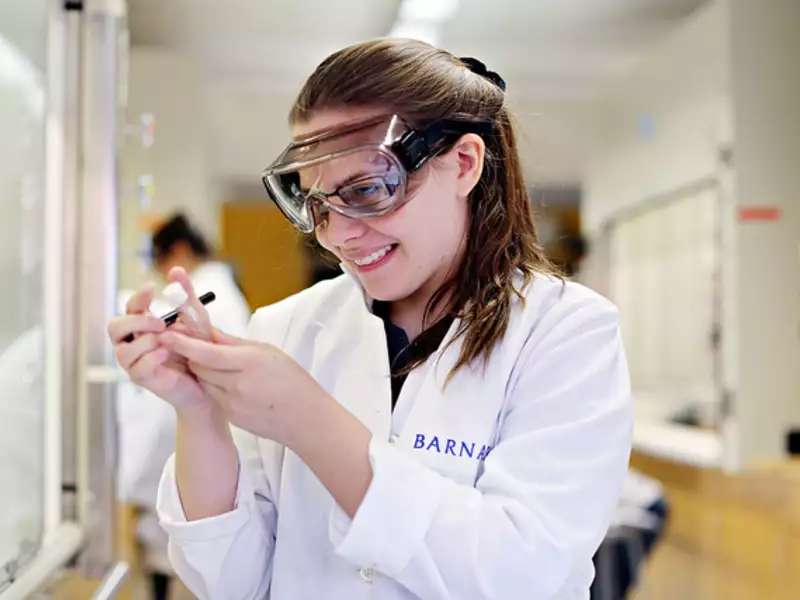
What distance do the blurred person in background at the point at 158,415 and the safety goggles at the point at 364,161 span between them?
1.45m

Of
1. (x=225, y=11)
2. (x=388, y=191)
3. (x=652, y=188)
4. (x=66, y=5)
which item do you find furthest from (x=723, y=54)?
(x=388, y=191)

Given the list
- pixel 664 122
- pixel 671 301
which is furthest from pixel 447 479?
pixel 671 301

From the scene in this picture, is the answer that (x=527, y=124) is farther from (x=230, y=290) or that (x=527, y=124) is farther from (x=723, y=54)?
(x=723, y=54)

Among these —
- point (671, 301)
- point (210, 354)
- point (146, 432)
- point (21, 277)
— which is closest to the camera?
point (210, 354)

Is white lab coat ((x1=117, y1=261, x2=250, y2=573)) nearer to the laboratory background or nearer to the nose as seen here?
the laboratory background

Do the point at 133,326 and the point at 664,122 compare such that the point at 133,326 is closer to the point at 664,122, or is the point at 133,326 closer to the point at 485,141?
the point at 485,141

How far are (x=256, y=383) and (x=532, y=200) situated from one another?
43cm

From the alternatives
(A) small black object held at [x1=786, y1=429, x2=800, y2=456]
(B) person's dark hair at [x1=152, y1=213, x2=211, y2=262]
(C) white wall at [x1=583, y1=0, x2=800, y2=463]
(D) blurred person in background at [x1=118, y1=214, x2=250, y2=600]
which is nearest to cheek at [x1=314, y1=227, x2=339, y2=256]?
(D) blurred person in background at [x1=118, y1=214, x2=250, y2=600]

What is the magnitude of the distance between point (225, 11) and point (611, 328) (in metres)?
2.04

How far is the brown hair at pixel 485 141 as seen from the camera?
95 centimetres

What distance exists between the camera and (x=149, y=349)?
0.85 metres

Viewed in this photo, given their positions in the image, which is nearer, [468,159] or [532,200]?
[468,159]

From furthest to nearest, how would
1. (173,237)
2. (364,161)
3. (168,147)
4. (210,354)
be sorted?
1. (168,147)
2. (173,237)
3. (364,161)
4. (210,354)

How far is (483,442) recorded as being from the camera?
0.96 metres
